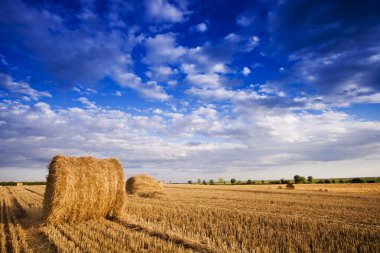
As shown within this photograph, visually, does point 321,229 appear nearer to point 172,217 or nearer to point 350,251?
point 350,251

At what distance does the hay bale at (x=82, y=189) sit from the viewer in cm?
934

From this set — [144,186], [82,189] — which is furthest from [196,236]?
[144,186]

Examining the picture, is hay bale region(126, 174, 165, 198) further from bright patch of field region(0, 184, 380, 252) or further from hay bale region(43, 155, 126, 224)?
bright patch of field region(0, 184, 380, 252)

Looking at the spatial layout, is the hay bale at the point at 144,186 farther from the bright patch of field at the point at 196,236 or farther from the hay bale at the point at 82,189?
the bright patch of field at the point at 196,236

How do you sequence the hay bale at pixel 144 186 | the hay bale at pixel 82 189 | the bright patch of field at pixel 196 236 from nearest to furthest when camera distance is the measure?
1. the bright patch of field at pixel 196 236
2. the hay bale at pixel 82 189
3. the hay bale at pixel 144 186

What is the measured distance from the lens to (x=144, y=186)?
21.7 meters

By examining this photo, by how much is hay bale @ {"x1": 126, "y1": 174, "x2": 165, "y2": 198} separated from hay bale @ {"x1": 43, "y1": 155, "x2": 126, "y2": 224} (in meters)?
9.31

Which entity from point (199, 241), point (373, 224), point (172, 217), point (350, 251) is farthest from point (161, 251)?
point (373, 224)

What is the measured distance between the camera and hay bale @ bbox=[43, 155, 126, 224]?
30.6 feet

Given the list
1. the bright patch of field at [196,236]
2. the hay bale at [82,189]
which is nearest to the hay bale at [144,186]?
the hay bale at [82,189]

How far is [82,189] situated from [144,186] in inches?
471

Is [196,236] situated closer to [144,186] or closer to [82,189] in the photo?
[82,189]

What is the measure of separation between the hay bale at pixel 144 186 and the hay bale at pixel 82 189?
30.6 ft

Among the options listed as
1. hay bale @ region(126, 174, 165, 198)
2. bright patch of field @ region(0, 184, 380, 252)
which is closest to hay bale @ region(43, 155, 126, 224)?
bright patch of field @ region(0, 184, 380, 252)
